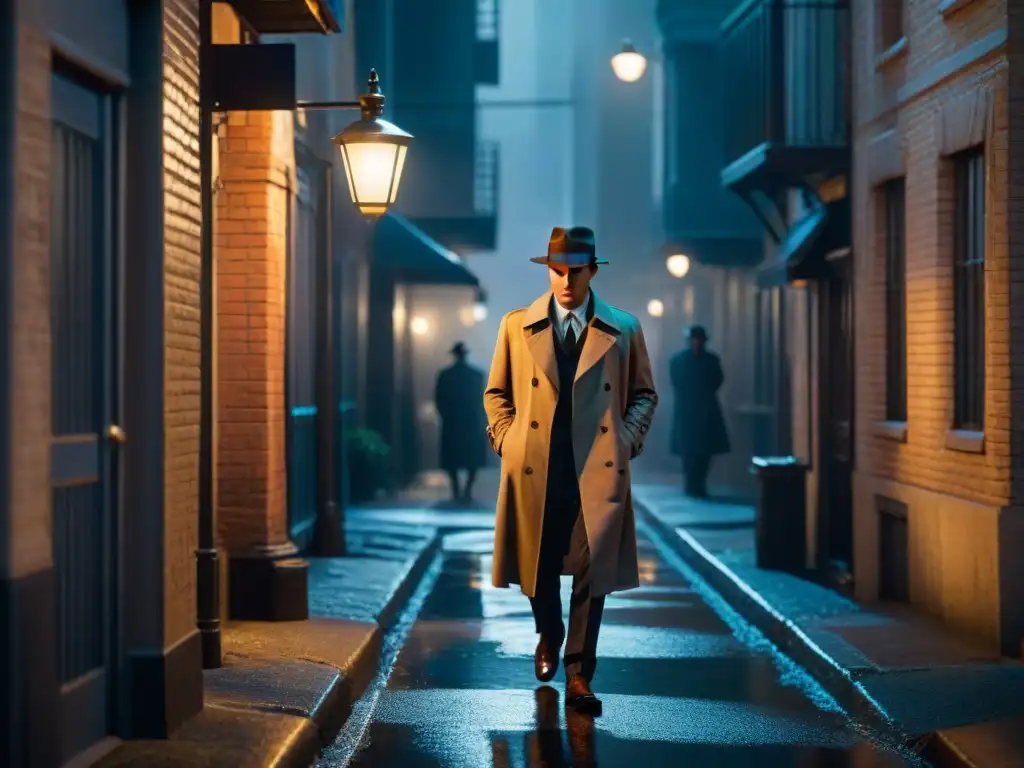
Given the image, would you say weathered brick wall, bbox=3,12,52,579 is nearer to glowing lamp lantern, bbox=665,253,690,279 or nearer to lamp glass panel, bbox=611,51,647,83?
lamp glass panel, bbox=611,51,647,83

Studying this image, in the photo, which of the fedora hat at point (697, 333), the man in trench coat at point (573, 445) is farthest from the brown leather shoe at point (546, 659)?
the fedora hat at point (697, 333)

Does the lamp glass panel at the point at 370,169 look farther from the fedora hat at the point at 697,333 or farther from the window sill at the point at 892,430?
the fedora hat at the point at 697,333

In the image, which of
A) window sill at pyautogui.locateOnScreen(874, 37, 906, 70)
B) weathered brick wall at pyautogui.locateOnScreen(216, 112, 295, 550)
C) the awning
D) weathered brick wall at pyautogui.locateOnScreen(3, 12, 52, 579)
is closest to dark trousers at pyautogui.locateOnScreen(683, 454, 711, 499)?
the awning

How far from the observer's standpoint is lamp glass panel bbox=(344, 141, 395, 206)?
9.72 meters

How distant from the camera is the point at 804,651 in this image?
967 cm

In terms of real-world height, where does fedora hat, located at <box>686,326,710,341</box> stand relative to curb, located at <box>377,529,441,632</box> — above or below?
above

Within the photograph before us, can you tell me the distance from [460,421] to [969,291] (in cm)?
1302

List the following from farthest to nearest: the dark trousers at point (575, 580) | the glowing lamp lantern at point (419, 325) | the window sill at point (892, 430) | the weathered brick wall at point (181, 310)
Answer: the glowing lamp lantern at point (419, 325), the window sill at point (892, 430), the dark trousers at point (575, 580), the weathered brick wall at point (181, 310)

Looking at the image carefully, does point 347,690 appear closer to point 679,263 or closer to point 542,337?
point 542,337

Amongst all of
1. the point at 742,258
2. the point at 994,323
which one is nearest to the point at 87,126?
the point at 994,323

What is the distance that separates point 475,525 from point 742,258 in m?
8.61

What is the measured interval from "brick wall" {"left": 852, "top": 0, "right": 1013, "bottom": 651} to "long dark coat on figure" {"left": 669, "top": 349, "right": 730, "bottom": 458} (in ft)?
28.6

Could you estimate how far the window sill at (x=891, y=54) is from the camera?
11844 mm

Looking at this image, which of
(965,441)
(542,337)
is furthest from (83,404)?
(965,441)
